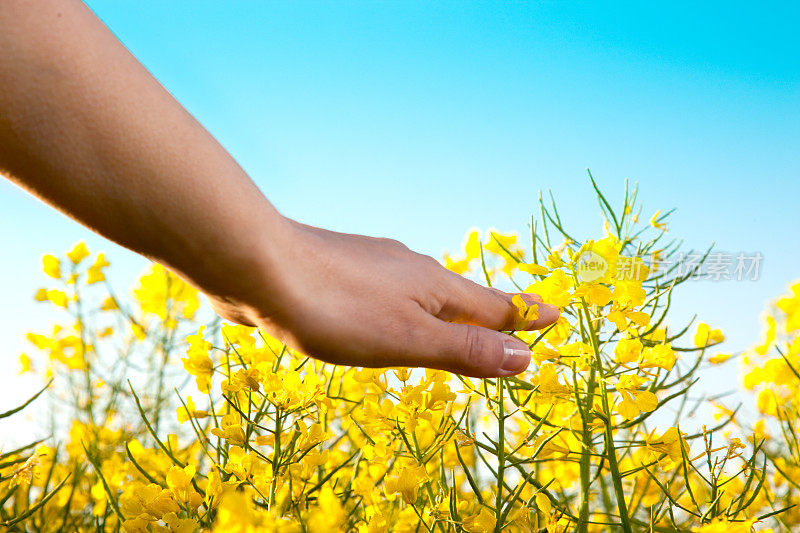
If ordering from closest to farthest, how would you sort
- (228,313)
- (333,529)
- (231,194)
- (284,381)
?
(333,529) → (231,194) → (228,313) → (284,381)

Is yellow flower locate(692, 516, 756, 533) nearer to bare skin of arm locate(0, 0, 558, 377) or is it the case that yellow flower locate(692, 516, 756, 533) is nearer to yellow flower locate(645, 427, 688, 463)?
yellow flower locate(645, 427, 688, 463)

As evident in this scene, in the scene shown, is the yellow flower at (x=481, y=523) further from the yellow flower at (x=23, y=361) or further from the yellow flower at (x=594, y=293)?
the yellow flower at (x=23, y=361)

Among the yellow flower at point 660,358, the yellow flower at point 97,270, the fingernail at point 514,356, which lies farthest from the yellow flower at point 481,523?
the yellow flower at point 97,270

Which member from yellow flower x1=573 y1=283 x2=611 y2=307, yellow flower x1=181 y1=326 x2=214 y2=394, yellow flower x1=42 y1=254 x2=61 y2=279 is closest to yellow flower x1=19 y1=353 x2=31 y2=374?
yellow flower x1=42 y1=254 x2=61 y2=279

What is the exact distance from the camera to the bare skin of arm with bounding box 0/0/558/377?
0.56 m

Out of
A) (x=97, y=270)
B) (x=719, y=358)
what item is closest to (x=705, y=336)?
(x=719, y=358)

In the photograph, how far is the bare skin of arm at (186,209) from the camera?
562 mm

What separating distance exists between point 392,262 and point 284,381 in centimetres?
27

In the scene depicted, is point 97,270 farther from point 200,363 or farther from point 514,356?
point 514,356

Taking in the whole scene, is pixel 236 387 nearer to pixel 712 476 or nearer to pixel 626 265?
pixel 626 265

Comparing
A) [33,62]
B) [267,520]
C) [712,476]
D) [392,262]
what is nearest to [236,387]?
[392,262]

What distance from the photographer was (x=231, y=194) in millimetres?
658

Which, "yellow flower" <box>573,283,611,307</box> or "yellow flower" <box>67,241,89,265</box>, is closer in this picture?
"yellow flower" <box>573,283,611,307</box>

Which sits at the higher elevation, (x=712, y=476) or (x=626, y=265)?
(x=626, y=265)
